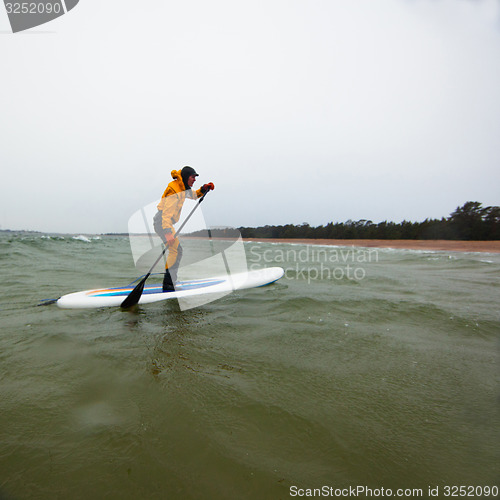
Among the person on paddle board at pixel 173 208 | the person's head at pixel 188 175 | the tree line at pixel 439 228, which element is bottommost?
the tree line at pixel 439 228

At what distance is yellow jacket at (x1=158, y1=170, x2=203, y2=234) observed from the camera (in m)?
4.78

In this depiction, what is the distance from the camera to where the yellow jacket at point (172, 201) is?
478 centimetres

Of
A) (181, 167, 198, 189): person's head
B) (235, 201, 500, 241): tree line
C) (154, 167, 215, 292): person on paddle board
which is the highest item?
(181, 167, 198, 189): person's head

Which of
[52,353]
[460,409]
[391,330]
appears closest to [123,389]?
[52,353]

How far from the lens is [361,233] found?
46.3 m

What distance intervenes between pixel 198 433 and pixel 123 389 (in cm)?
77

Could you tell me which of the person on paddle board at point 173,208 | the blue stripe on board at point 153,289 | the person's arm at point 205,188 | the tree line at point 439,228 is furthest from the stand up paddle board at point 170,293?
the tree line at point 439,228

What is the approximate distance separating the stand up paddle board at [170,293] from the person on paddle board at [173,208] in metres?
0.30

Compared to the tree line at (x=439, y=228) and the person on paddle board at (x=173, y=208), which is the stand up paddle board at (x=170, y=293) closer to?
the person on paddle board at (x=173, y=208)

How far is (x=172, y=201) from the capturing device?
4.80m

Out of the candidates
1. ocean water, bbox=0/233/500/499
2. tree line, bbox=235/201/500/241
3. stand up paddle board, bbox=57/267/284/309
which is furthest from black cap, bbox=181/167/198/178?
tree line, bbox=235/201/500/241

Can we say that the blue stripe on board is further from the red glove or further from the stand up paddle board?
the red glove

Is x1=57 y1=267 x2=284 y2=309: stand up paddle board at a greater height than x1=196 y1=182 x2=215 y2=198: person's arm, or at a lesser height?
lesser

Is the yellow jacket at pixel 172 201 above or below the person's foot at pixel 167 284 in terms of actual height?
above
